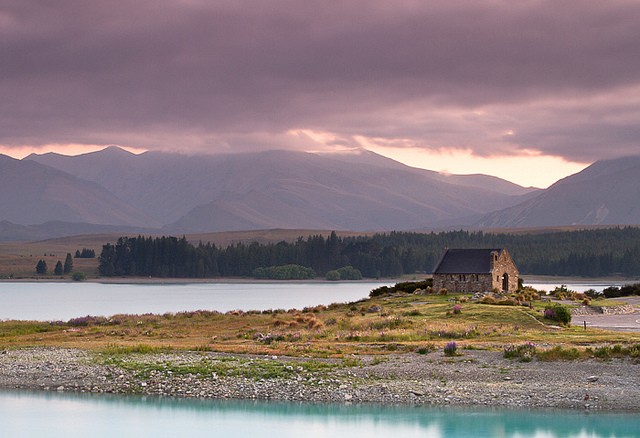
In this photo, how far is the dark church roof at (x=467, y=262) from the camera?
296ft

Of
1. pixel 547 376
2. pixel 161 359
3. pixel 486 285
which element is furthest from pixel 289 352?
pixel 486 285

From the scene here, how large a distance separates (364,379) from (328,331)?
676 inches

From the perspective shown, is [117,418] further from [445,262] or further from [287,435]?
[445,262]

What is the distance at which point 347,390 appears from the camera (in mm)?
45688

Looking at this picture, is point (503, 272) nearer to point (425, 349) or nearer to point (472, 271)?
point (472, 271)

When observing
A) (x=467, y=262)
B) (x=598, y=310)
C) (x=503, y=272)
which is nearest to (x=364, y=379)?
(x=598, y=310)

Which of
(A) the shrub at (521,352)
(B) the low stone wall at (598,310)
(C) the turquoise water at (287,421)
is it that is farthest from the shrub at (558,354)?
(B) the low stone wall at (598,310)

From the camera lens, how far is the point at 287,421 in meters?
43.3

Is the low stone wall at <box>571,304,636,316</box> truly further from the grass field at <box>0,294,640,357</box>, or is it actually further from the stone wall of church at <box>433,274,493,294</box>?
the stone wall of church at <box>433,274,493,294</box>

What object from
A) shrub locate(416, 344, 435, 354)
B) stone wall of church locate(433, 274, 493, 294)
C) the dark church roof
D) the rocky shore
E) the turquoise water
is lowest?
the turquoise water

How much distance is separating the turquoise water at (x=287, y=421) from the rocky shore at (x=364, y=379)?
1031 millimetres

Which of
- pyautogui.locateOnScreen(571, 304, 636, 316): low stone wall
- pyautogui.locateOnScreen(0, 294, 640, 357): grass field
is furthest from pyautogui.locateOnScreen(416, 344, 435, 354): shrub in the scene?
pyautogui.locateOnScreen(571, 304, 636, 316): low stone wall

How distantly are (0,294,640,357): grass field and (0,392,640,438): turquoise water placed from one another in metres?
9.71

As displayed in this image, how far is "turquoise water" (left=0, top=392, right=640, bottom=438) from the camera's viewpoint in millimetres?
41250
